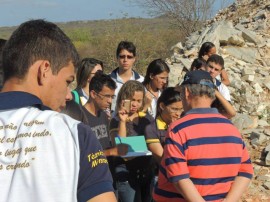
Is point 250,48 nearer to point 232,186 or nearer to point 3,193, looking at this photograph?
point 232,186

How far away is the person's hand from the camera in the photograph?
430 cm

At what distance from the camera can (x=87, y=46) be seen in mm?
32188

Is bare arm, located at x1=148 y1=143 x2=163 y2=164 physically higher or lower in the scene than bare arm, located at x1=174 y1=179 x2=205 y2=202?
lower

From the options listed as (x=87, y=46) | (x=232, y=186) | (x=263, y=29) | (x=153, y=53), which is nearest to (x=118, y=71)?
(x=232, y=186)

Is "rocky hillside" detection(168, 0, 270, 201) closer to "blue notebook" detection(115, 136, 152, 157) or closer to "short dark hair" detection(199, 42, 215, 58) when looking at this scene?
"short dark hair" detection(199, 42, 215, 58)

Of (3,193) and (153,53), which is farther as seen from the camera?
(153,53)

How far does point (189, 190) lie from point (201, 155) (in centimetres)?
24

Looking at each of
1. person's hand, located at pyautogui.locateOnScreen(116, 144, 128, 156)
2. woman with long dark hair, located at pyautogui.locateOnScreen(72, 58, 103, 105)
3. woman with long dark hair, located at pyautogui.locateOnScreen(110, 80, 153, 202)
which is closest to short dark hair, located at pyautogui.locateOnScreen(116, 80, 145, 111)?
woman with long dark hair, located at pyautogui.locateOnScreen(110, 80, 153, 202)

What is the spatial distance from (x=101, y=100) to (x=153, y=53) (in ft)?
49.9

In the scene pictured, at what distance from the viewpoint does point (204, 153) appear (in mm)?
3082

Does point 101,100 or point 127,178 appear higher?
point 101,100

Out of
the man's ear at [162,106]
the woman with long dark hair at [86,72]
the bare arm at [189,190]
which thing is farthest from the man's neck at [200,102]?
the woman with long dark hair at [86,72]

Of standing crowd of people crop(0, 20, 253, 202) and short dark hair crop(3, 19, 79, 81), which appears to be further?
short dark hair crop(3, 19, 79, 81)

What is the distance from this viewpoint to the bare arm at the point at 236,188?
3.21 metres
